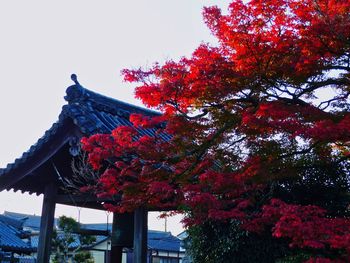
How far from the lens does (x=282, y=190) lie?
8.27 meters

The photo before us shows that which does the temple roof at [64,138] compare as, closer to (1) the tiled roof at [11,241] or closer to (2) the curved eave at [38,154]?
(2) the curved eave at [38,154]

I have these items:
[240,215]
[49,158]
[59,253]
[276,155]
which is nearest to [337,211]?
[276,155]

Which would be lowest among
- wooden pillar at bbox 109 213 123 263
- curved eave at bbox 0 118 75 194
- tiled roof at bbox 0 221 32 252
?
wooden pillar at bbox 109 213 123 263

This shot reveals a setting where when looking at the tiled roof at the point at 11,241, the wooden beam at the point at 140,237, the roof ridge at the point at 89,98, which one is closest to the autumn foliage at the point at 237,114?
the wooden beam at the point at 140,237

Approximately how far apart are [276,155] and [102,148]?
2.98 meters

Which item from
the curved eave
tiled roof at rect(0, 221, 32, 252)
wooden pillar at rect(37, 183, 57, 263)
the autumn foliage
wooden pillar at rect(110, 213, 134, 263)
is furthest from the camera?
tiled roof at rect(0, 221, 32, 252)

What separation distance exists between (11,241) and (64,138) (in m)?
12.2

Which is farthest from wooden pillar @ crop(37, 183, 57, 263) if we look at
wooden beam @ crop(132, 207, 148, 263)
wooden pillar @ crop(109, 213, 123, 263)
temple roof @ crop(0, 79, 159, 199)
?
wooden beam @ crop(132, 207, 148, 263)

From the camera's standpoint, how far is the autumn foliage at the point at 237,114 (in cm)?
664

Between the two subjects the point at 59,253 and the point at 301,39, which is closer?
the point at 301,39

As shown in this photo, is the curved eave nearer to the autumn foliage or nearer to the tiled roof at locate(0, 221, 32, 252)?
the autumn foliage

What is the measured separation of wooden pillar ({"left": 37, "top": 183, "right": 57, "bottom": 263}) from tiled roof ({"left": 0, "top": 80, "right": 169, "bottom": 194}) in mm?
681

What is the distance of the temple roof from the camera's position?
794cm

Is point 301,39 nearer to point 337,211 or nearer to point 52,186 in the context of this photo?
point 337,211
